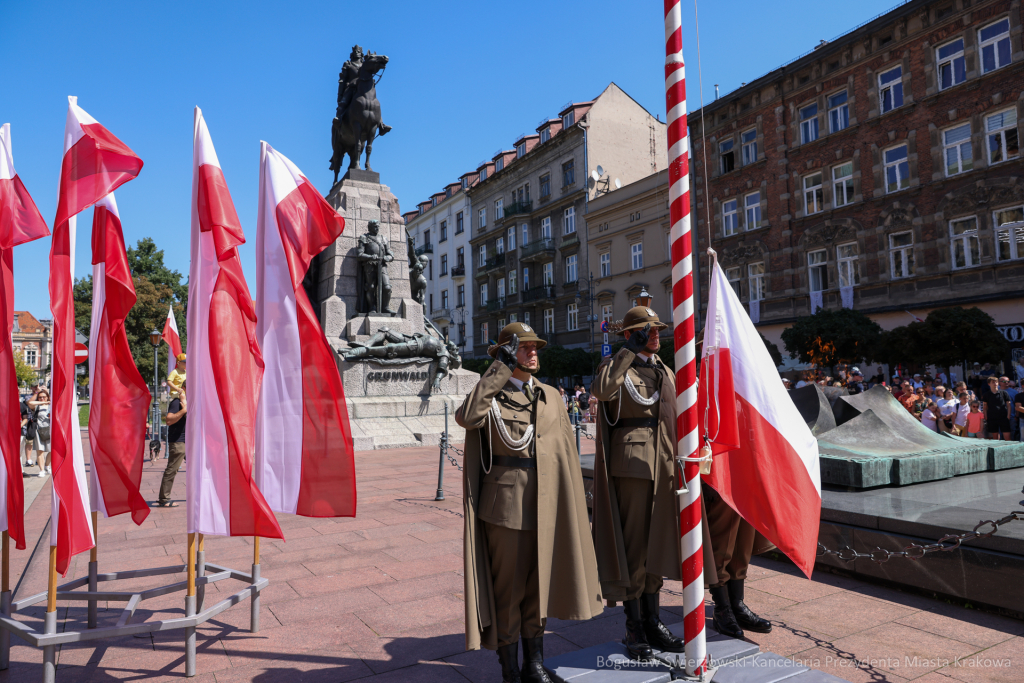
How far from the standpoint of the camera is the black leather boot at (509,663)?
3.46 m

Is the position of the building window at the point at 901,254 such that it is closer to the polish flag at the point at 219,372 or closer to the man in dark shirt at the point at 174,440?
the man in dark shirt at the point at 174,440

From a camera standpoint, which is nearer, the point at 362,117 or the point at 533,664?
the point at 533,664

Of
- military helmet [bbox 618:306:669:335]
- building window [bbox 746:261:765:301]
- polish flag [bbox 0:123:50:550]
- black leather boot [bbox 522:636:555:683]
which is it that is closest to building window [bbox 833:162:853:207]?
building window [bbox 746:261:765:301]

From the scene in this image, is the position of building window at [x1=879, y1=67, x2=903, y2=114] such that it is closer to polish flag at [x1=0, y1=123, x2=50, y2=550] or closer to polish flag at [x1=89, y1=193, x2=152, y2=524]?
polish flag at [x1=89, y1=193, x2=152, y2=524]

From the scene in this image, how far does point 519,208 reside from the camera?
156ft

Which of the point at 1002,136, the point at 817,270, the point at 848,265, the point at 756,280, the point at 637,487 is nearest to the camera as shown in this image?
the point at 637,487

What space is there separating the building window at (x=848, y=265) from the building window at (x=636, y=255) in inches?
440

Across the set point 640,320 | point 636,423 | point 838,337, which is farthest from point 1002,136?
point 636,423

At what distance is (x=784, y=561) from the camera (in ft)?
18.9

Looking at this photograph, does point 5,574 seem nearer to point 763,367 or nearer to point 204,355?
point 204,355

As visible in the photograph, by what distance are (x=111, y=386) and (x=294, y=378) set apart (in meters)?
1.24

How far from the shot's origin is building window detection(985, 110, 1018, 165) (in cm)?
2234

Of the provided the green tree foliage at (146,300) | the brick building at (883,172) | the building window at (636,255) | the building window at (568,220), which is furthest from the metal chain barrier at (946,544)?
the building window at (568,220)

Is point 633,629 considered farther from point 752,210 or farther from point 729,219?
point 729,219
